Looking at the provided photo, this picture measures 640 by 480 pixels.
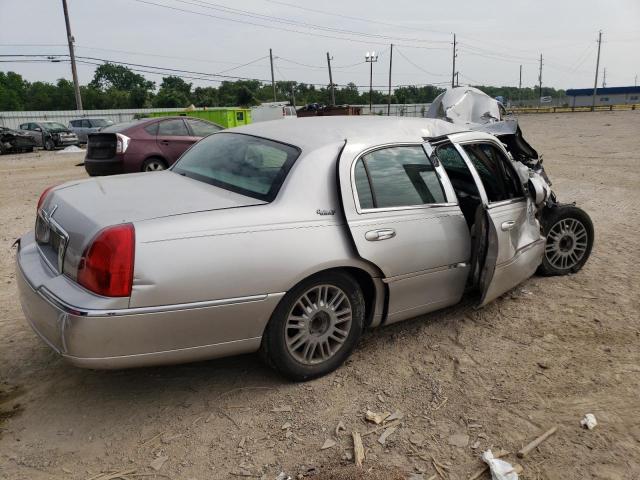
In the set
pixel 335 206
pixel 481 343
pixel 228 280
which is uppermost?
pixel 335 206

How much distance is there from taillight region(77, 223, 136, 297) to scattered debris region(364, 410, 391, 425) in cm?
145

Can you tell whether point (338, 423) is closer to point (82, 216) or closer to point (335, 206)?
point (335, 206)

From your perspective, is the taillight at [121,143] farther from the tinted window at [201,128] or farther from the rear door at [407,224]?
the rear door at [407,224]

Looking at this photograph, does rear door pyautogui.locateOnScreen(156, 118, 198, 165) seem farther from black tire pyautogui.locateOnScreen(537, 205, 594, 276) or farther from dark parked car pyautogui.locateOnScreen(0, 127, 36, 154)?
dark parked car pyautogui.locateOnScreen(0, 127, 36, 154)

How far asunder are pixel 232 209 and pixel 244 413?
1.15 meters

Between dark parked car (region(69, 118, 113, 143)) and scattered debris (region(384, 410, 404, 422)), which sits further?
dark parked car (region(69, 118, 113, 143))

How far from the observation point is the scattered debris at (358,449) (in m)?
2.62

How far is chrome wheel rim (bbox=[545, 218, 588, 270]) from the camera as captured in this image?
5102 mm

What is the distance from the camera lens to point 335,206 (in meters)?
3.23

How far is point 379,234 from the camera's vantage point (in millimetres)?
3328

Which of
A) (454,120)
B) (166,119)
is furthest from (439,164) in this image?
(166,119)

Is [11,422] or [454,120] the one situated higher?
[454,120]

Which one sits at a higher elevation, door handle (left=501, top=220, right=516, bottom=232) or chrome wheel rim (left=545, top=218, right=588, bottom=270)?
door handle (left=501, top=220, right=516, bottom=232)

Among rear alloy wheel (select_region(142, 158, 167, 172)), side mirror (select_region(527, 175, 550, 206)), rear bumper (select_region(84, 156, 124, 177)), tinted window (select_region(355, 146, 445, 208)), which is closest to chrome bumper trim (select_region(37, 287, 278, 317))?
tinted window (select_region(355, 146, 445, 208))
